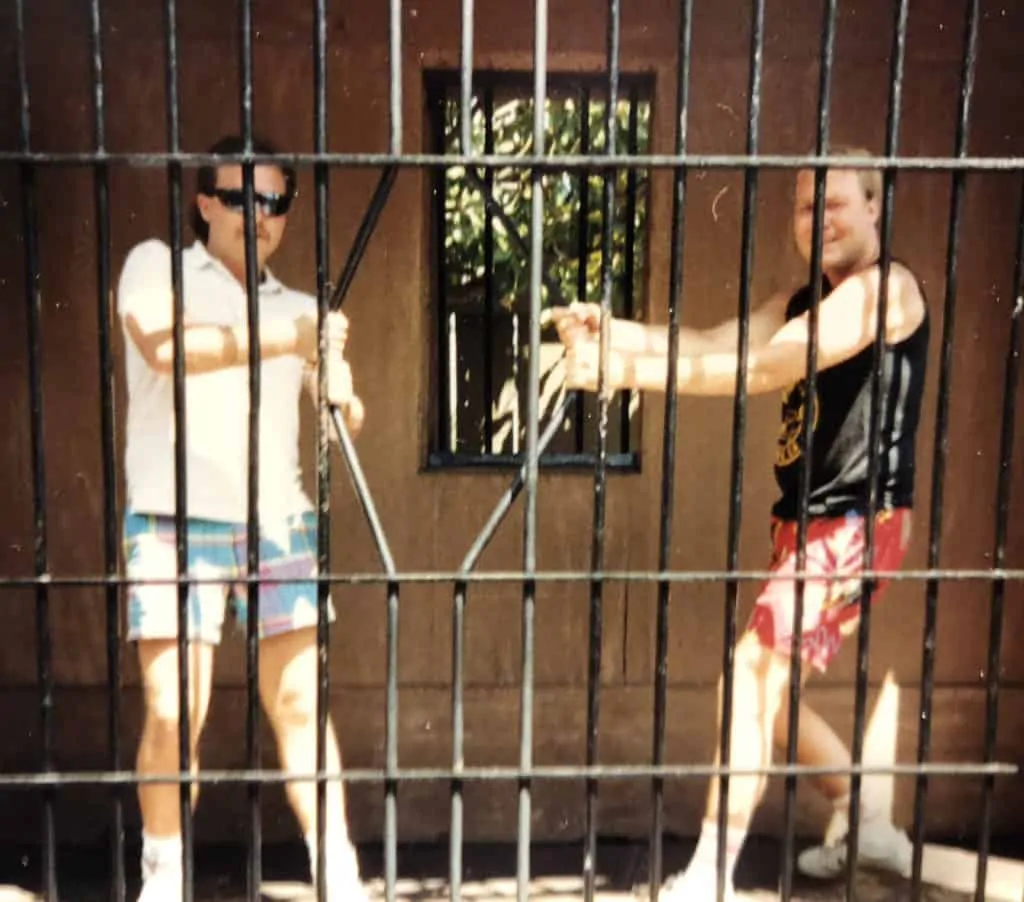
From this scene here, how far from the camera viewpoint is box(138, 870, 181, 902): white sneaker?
3012mm

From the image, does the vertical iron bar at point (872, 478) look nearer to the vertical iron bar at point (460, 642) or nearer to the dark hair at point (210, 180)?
the vertical iron bar at point (460, 642)

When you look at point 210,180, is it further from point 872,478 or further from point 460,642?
point 872,478

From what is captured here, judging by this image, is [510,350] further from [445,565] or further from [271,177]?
[271,177]

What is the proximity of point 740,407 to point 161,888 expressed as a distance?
1.92 metres

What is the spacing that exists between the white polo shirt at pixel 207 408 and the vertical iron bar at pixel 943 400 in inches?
61.9

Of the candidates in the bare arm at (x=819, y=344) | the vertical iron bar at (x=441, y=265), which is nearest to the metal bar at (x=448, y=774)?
the bare arm at (x=819, y=344)

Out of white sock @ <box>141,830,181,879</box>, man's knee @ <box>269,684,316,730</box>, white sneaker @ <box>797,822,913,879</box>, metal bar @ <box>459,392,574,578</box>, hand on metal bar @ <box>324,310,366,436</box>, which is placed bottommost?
white sneaker @ <box>797,822,913,879</box>

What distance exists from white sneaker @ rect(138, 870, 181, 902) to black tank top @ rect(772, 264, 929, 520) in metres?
1.90

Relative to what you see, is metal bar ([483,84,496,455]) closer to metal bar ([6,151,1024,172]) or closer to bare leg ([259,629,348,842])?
bare leg ([259,629,348,842])

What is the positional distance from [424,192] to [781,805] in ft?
7.43

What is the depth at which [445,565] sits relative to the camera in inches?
143

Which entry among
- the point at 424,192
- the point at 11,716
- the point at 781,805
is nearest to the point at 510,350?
the point at 424,192

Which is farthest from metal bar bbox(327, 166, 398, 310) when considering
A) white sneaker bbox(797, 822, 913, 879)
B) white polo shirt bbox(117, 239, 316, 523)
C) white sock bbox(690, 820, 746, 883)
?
white sneaker bbox(797, 822, 913, 879)

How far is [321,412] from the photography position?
264cm
